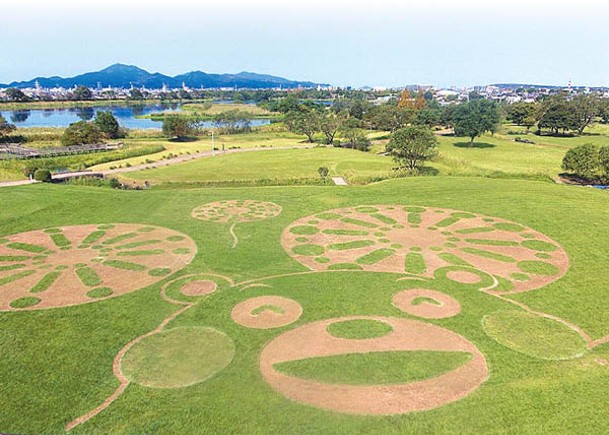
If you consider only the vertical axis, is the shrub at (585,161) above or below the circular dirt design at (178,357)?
above

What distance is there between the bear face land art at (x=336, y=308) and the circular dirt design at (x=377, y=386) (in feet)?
0.20

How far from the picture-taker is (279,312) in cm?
2242

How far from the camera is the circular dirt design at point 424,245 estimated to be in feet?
91.7

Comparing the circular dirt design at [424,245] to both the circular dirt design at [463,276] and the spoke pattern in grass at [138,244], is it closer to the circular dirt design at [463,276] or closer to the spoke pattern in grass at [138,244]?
the circular dirt design at [463,276]

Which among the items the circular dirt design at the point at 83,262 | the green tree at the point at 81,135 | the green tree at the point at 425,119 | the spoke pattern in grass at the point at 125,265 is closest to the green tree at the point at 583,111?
the green tree at the point at 425,119

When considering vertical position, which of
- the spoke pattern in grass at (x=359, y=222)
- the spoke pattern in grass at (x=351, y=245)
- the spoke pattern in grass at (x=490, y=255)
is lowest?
the spoke pattern in grass at (x=351, y=245)

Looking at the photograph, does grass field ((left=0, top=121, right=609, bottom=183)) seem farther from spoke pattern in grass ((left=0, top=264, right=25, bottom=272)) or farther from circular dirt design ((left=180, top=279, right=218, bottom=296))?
circular dirt design ((left=180, top=279, right=218, bottom=296))

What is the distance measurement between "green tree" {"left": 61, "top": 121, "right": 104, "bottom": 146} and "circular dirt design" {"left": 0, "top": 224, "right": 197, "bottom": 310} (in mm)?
73955

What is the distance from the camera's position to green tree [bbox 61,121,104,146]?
97.9 meters

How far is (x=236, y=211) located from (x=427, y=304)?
23.4 m

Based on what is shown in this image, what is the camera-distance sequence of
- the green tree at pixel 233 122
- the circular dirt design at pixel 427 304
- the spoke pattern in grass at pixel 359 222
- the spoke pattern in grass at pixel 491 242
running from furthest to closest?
the green tree at pixel 233 122 < the spoke pattern in grass at pixel 359 222 < the spoke pattern in grass at pixel 491 242 < the circular dirt design at pixel 427 304

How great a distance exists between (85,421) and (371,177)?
52638 mm

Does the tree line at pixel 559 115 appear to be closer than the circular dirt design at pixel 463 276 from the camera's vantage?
No

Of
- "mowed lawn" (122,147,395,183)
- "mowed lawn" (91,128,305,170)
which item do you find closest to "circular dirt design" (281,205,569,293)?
"mowed lawn" (122,147,395,183)
